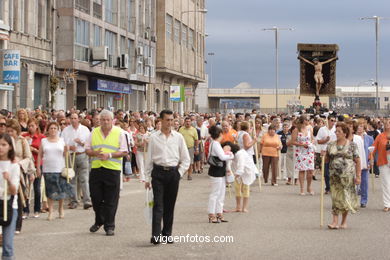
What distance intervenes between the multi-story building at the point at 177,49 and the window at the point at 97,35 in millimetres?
13289

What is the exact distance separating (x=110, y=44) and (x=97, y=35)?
356 cm

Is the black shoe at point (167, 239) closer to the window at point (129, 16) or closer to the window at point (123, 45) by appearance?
the window at point (123, 45)

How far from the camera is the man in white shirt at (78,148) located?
46.3 ft

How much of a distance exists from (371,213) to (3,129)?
6777 mm

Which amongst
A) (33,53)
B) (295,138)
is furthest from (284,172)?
(33,53)

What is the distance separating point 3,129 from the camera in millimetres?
11648

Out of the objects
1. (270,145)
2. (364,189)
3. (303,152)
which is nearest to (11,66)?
(270,145)

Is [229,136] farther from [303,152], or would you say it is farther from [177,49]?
[177,49]

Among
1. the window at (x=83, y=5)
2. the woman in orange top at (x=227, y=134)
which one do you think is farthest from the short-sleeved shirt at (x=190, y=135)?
the window at (x=83, y=5)

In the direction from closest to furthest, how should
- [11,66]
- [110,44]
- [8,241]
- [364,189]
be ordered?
1. [8,241]
2. [364,189]
3. [11,66]
4. [110,44]

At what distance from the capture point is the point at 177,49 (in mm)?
69188

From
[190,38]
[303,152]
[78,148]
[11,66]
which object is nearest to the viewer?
[78,148]

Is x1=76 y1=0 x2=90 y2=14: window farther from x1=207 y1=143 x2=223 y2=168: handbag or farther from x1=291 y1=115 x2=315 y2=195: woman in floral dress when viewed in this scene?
x1=207 y1=143 x2=223 y2=168: handbag

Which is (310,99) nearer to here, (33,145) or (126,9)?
(126,9)
